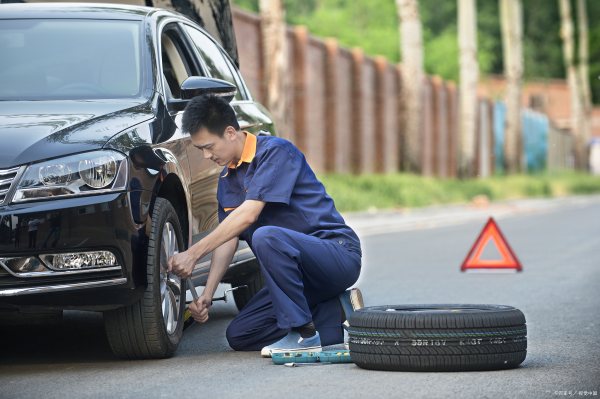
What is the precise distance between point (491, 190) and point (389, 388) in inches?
1408

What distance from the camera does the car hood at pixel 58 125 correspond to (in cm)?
680

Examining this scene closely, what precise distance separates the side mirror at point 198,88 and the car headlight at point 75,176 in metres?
0.90

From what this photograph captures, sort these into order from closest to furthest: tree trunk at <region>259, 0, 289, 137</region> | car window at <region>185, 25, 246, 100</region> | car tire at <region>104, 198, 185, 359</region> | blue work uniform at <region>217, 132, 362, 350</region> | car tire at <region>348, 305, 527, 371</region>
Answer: car tire at <region>348, 305, 527, 371</region> < car tire at <region>104, 198, 185, 359</region> < blue work uniform at <region>217, 132, 362, 350</region> < car window at <region>185, 25, 246, 100</region> < tree trunk at <region>259, 0, 289, 137</region>

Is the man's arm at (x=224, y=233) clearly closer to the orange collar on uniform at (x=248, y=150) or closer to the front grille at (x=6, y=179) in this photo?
the orange collar on uniform at (x=248, y=150)

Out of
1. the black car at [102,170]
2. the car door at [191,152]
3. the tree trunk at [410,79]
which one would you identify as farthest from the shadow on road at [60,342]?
the tree trunk at [410,79]

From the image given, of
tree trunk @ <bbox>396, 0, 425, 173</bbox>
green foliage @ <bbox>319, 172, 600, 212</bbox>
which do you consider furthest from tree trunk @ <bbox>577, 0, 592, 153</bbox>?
tree trunk @ <bbox>396, 0, 425, 173</bbox>

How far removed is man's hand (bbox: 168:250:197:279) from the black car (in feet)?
0.24

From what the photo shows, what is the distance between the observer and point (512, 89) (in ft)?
174

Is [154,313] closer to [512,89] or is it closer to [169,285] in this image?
Answer: [169,285]

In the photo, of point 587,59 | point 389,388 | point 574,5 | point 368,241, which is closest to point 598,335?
point 389,388

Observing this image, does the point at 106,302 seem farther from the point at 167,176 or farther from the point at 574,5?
the point at 574,5

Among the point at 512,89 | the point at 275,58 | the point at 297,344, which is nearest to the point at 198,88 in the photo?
the point at 297,344

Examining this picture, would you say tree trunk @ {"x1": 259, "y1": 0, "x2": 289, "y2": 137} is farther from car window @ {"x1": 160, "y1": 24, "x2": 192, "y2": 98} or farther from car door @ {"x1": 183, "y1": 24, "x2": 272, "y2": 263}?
car window @ {"x1": 160, "y1": 24, "x2": 192, "y2": 98}

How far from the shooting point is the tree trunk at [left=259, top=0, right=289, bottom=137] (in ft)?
87.6
